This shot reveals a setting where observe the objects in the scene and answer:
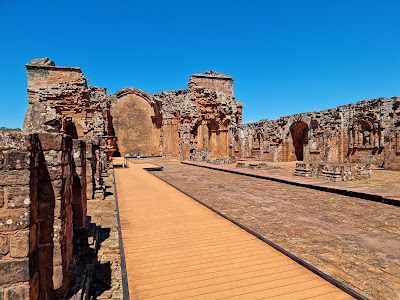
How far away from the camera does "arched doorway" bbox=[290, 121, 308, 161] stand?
2569 cm

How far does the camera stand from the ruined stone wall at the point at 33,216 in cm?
228

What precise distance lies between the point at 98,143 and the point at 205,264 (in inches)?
316

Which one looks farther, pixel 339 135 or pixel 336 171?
pixel 339 135

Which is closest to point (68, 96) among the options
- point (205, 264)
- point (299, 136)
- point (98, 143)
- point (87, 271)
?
point (98, 143)

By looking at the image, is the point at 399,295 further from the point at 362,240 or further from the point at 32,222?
the point at 32,222

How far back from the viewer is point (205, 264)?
3877 mm

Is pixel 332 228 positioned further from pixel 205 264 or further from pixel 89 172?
pixel 89 172

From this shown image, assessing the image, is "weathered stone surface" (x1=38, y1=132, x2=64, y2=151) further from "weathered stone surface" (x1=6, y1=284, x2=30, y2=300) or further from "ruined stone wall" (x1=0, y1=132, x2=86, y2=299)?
"weathered stone surface" (x1=6, y1=284, x2=30, y2=300)

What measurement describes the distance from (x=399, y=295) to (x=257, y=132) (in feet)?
89.3

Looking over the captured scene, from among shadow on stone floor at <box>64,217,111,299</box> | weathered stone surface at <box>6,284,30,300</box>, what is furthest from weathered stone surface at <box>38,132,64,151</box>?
shadow on stone floor at <box>64,217,111,299</box>

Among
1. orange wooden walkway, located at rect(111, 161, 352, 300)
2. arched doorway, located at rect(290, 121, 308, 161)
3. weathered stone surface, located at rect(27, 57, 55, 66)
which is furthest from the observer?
arched doorway, located at rect(290, 121, 308, 161)

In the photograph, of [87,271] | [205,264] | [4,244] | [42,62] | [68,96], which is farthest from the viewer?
[42,62]

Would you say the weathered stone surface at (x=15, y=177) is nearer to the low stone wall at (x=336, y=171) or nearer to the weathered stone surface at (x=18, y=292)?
the weathered stone surface at (x=18, y=292)

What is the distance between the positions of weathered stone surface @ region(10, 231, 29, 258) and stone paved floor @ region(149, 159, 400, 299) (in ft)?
11.3
